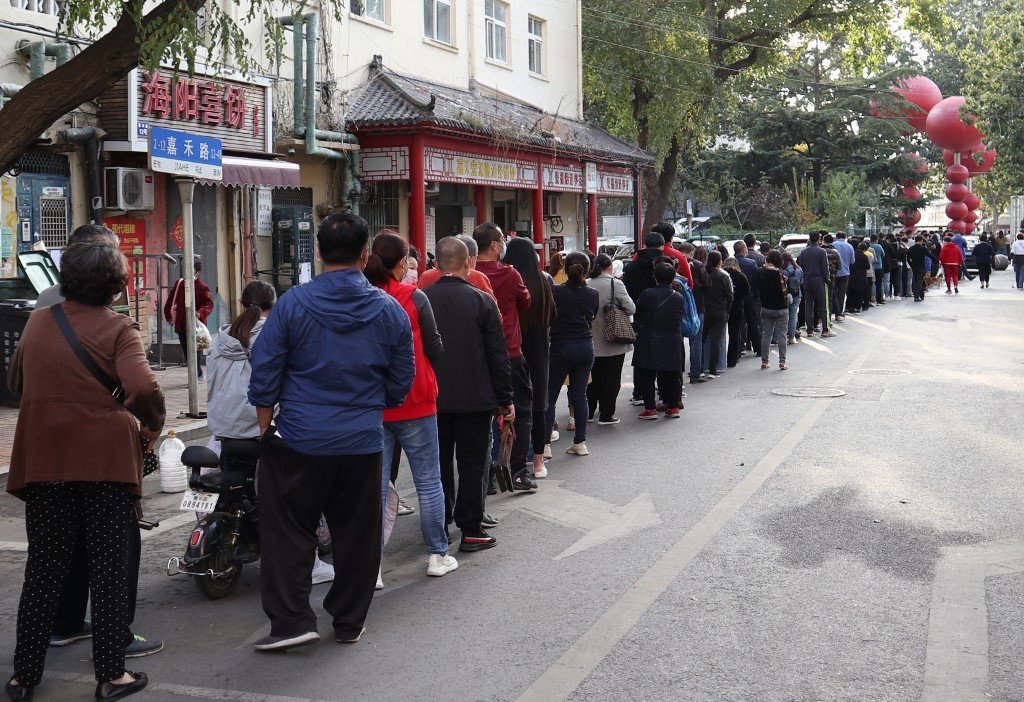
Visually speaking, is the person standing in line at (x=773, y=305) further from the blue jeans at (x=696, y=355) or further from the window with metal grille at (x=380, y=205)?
the window with metal grille at (x=380, y=205)

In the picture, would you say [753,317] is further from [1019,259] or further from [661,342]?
[1019,259]

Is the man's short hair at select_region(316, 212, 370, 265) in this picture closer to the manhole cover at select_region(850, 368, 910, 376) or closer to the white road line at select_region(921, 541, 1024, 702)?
the white road line at select_region(921, 541, 1024, 702)

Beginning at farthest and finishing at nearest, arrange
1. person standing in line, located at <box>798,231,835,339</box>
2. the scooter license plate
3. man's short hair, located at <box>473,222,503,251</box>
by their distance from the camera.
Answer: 1. person standing in line, located at <box>798,231,835,339</box>
2. man's short hair, located at <box>473,222,503,251</box>
3. the scooter license plate

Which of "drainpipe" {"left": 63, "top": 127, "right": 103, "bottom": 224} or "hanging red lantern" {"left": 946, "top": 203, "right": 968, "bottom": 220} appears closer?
"drainpipe" {"left": 63, "top": 127, "right": 103, "bottom": 224}

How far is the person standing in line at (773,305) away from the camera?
16219 mm

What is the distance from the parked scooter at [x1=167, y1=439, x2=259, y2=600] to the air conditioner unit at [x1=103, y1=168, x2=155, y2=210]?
10.0 metres

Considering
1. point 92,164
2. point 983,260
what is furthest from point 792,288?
point 983,260

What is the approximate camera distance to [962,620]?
5.58 meters

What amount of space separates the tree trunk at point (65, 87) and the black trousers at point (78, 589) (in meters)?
4.69

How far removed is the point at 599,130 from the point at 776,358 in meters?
15.5

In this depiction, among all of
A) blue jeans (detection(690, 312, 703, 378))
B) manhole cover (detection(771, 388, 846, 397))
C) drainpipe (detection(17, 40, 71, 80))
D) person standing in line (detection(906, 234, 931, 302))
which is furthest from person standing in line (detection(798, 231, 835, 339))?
drainpipe (detection(17, 40, 71, 80))

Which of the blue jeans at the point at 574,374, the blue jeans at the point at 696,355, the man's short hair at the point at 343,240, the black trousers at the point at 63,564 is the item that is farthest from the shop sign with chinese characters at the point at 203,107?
the black trousers at the point at 63,564

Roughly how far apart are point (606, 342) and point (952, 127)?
3764cm

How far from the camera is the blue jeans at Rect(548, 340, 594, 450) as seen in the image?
9.88 metres
